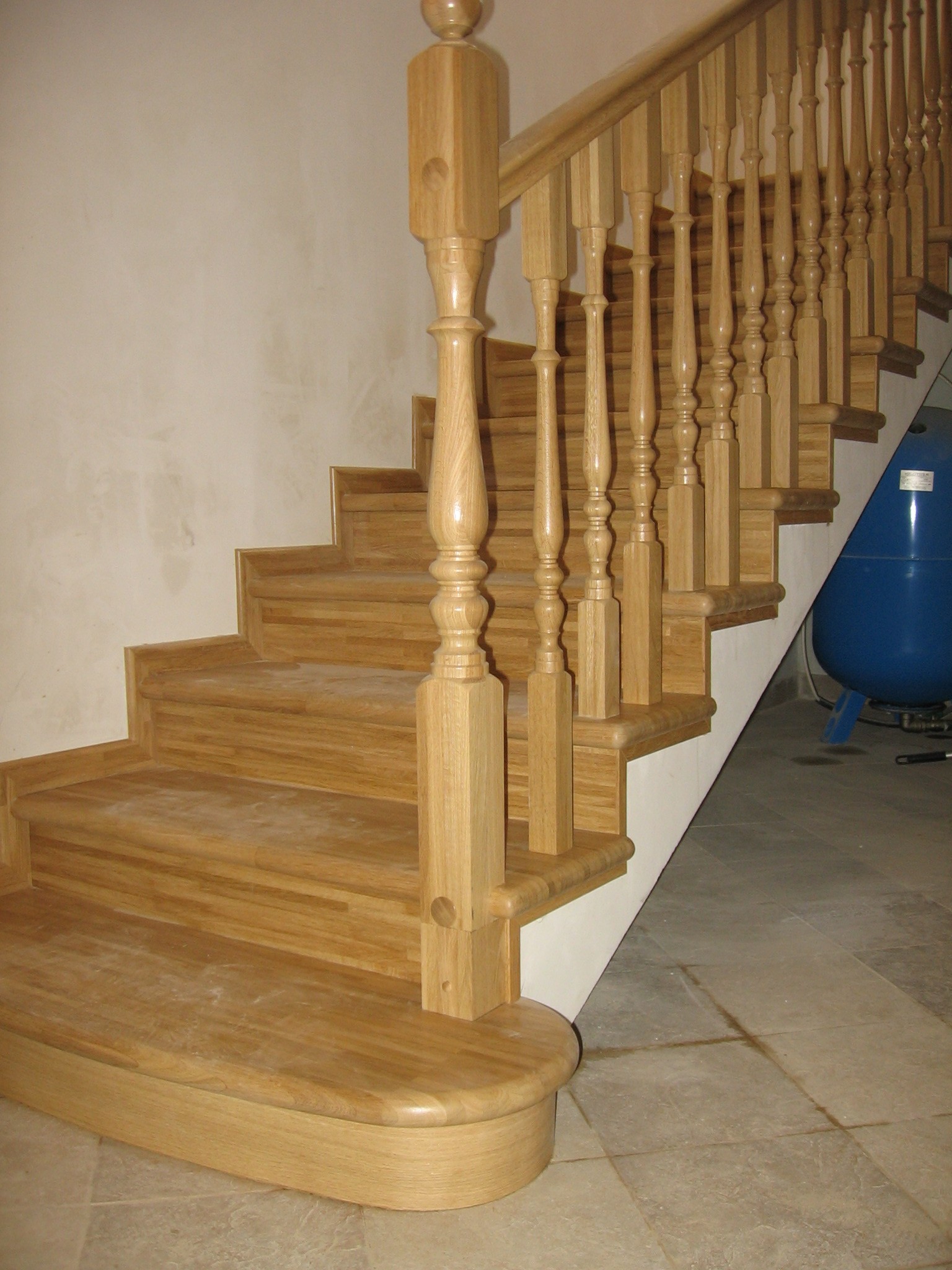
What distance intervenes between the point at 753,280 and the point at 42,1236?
1.80 meters

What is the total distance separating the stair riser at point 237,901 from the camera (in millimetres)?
1560

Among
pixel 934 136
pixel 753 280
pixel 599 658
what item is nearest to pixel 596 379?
pixel 599 658

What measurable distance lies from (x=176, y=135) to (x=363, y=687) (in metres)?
1.22

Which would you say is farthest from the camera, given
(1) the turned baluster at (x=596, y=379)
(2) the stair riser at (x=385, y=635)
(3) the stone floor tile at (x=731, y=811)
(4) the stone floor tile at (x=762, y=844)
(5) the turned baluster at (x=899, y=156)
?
(3) the stone floor tile at (x=731, y=811)

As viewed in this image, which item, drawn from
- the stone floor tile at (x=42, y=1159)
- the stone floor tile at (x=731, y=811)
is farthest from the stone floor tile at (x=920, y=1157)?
the stone floor tile at (x=731, y=811)

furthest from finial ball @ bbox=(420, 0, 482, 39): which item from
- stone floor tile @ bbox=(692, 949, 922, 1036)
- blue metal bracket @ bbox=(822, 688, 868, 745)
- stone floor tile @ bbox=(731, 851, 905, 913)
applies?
blue metal bracket @ bbox=(822, 688, 868, 745)

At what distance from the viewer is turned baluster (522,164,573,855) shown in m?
1.48

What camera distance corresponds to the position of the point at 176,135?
228 centimetres

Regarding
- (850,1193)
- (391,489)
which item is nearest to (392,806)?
(850,1193)

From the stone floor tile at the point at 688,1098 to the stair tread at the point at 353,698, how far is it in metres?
0.49

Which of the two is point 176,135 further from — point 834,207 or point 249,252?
point 834,207

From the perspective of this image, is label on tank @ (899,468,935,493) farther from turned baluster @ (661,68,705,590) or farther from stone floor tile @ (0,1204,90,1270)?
stone floor tile @ (0,1204,90,1270)

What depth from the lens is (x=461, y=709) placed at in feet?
4.49

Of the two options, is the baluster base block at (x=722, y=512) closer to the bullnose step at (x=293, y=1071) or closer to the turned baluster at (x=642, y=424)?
the turned baluster at (x=642, y=424)
